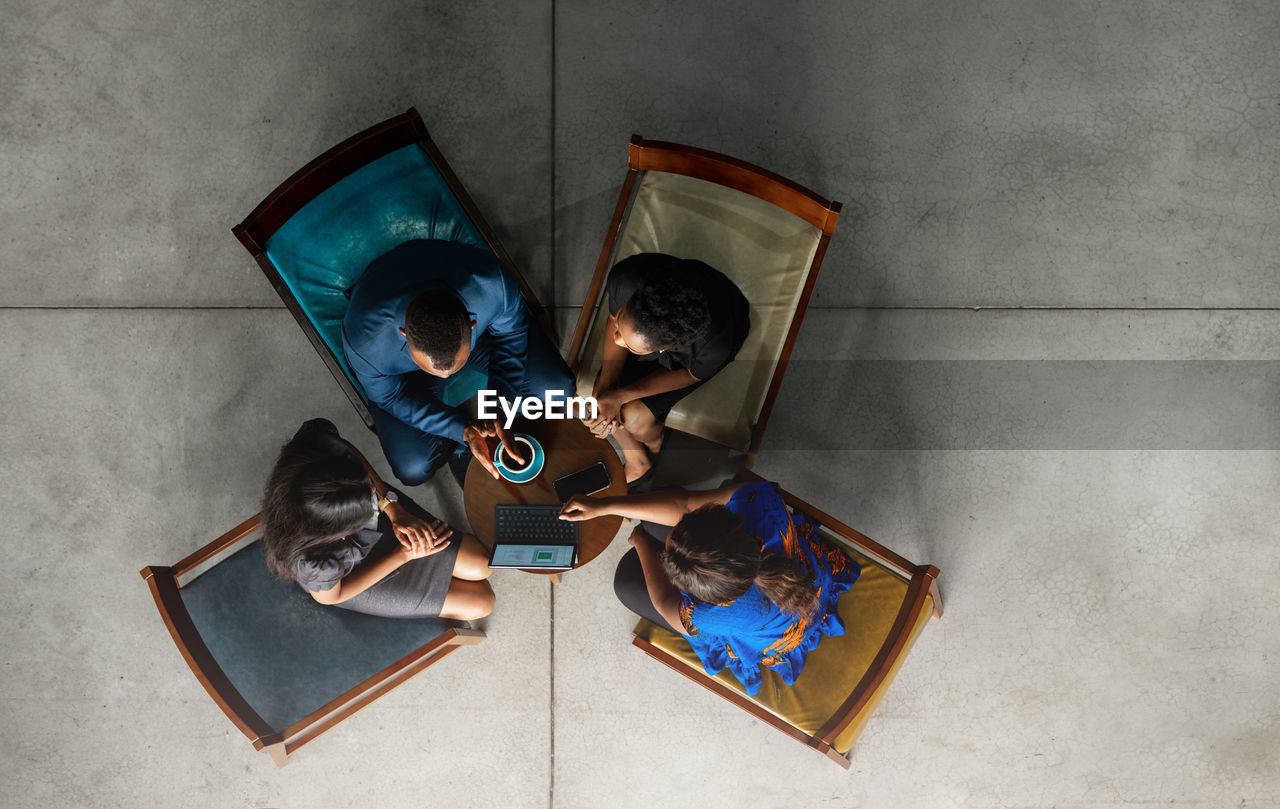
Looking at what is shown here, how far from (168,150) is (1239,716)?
13.9ft

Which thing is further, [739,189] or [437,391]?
[437,391]

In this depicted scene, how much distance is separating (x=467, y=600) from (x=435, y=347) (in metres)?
0.92

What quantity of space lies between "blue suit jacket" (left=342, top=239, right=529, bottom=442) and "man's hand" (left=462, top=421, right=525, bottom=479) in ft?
0.21

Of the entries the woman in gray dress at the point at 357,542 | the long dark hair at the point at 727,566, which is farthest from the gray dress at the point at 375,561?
the long dark hair at the point at 727,566

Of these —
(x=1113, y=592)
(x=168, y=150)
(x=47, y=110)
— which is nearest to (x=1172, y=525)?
(x=1113, y=592)

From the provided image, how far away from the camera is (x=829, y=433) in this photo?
2.48 m

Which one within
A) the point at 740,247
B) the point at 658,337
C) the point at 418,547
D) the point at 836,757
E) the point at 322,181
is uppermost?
Result: the point at 322,181

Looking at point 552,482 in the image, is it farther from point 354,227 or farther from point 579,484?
point 354,227

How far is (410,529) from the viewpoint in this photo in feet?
6.78

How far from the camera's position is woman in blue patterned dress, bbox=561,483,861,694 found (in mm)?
1813

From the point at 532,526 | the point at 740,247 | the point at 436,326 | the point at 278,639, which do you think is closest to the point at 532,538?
the point at 532,526

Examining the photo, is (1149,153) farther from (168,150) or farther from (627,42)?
(168,150)

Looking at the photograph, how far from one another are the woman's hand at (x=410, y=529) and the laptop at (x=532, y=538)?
0.22 meters

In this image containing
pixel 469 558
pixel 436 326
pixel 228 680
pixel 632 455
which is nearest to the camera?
pixel 436 326
